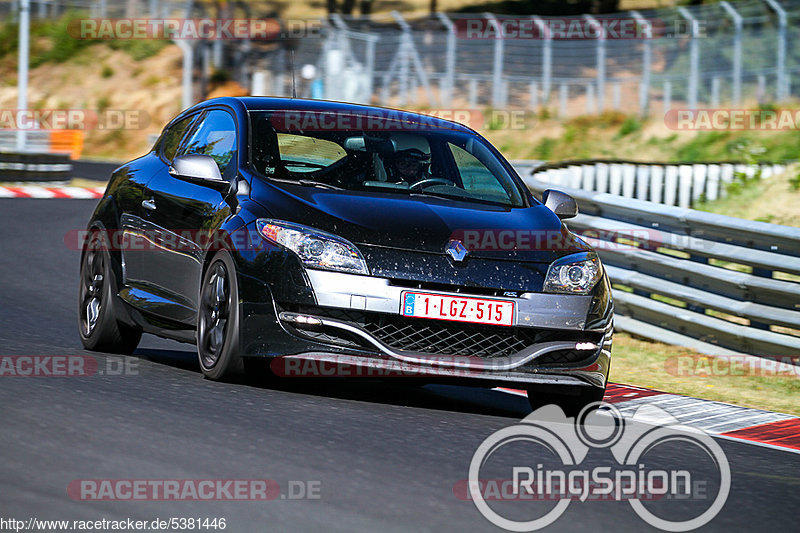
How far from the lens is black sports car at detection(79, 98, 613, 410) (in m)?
6.65

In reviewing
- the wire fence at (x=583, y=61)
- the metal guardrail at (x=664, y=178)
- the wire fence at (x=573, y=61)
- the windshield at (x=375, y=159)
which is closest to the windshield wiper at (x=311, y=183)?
the windshield at (x=375, y=159)

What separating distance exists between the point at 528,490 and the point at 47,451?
181 centimetres

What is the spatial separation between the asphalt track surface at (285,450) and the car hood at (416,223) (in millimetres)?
840

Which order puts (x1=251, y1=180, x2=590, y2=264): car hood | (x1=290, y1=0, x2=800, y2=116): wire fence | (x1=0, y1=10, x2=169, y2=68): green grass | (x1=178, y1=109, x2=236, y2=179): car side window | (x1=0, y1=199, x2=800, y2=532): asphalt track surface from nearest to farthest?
(x1=0, y1=199, x2=800, y2=532): asphalt track surface, (x1=251, y1=180, x2=590, y2=264): car hood, (x1=178, y1=109, x2=236, y2=179): car side window, (x1=290, y1=0, x2=800, y2=116): wire fence, (x1=0, y1=10, x2=169, y2=68): green grass

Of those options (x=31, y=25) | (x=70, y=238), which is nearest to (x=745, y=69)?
(x=70, y=238)

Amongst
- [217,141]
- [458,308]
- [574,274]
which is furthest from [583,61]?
[458,308]

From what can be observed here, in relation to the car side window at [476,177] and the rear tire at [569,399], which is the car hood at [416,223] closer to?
the car side window at [476,177]

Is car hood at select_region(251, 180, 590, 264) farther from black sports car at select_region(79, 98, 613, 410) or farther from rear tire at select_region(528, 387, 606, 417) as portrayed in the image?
rear tire at select_region(528, 387, 606, 417)

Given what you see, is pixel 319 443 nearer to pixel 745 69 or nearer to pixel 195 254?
pixel 195 254

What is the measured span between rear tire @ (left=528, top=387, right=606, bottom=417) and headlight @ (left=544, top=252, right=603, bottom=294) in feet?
1.73

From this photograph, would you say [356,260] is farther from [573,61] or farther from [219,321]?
[573,61]

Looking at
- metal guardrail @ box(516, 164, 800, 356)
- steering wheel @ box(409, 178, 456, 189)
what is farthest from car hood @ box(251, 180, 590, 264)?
metal guardrail @ box(516, 164, 800, 356)

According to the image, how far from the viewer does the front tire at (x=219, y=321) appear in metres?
6.85

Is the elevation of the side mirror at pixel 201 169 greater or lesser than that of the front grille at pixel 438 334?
greater
